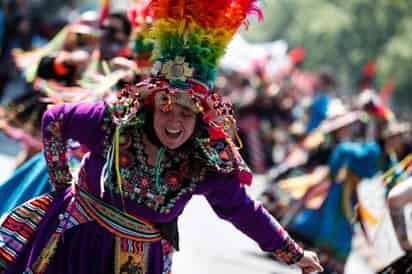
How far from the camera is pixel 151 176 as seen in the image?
3.55 meters

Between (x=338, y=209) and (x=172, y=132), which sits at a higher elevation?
(x=338, y=209)

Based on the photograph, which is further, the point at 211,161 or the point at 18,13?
the point at 18,13

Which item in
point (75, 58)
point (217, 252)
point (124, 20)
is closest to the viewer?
point (124, 20)

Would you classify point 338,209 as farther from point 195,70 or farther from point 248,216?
point 195,70

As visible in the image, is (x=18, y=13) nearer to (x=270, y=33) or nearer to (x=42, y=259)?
(x=42, y=259)

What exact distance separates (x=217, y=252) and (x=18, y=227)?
3977 mm

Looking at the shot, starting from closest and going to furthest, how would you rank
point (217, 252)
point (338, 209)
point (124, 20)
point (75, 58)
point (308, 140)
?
point (124, 20) → point (75, 58) → point (338, 209) → point (217, 252) → point (308, 140)

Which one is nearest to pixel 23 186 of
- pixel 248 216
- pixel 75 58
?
pixel 248 216

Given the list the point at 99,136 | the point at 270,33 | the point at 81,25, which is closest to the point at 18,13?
the point at 81,25

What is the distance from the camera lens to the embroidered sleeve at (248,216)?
3607mm

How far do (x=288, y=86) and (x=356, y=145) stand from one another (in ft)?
35.2

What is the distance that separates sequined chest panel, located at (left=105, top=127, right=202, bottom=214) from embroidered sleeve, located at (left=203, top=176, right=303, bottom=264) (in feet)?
0.39

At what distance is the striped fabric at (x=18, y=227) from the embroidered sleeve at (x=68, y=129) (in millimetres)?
187

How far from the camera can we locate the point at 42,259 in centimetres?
352
